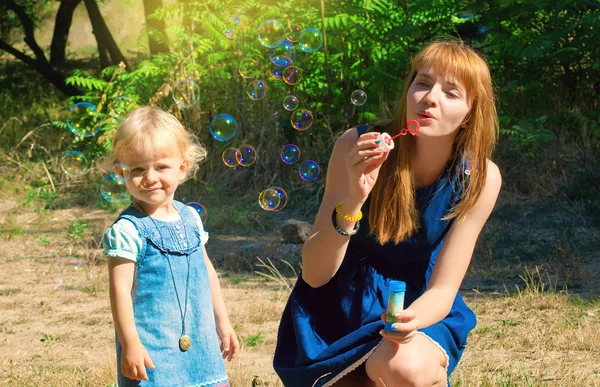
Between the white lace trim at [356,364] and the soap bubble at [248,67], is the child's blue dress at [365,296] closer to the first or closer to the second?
the white lace trim at [356,364]

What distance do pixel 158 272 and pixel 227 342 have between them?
0.36 metres

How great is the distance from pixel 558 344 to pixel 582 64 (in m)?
4.37

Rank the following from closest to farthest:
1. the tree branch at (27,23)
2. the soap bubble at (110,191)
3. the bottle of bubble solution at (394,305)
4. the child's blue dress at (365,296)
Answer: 1. the bottle of bubble solution at (394,305)
2. the child's blue dress at (365,296)
3. the soap bubble at (110,191)
4. the tree branch at (27,23)

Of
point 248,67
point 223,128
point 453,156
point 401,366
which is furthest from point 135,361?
point 248,67

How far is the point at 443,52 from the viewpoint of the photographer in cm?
271

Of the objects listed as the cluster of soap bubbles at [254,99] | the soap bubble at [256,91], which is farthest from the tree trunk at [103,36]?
the soap bubble at [256,91]

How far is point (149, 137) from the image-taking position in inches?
101

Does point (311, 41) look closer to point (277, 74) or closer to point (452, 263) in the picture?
point (277, 74)

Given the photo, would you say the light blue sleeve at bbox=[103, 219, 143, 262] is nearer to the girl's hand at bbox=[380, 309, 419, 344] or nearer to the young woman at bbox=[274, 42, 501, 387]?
the young woman at bbox=[274, 42, 501, 387]

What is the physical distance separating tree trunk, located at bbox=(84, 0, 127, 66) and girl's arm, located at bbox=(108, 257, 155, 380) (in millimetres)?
7931

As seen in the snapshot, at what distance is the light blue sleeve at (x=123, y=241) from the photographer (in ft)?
8.07

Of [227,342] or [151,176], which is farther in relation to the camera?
[227,342]

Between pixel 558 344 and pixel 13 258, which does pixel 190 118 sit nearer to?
pixel 13 258

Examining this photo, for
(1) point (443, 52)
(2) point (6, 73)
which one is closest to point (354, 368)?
(1) point (443, 52)
